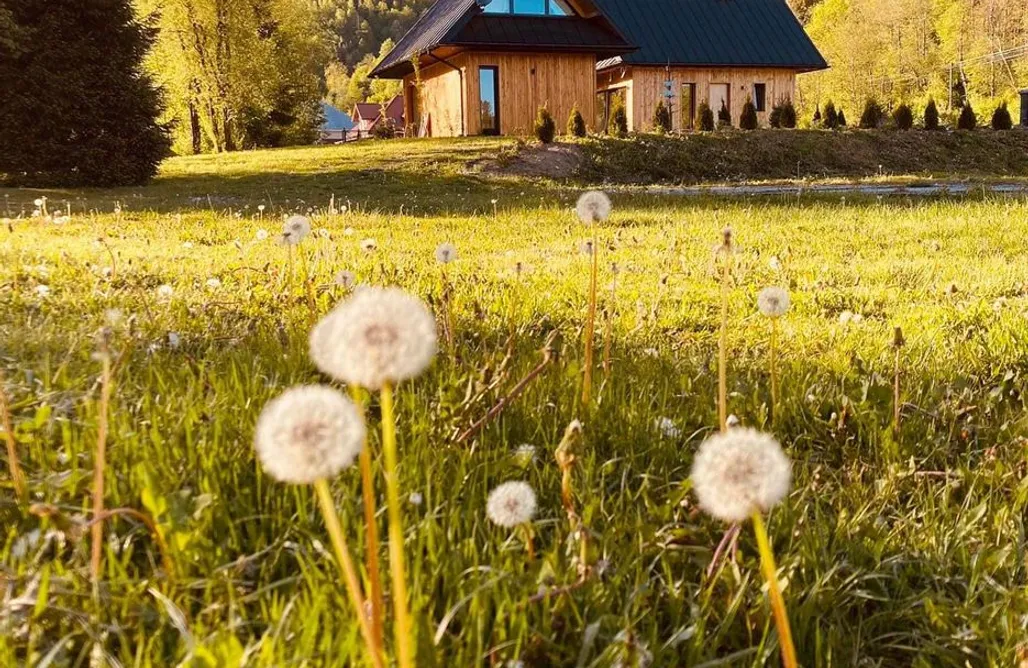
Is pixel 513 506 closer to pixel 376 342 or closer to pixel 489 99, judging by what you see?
pixel 376 342

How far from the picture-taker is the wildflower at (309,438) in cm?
73

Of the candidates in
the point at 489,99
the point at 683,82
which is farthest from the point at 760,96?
the point at 489,99

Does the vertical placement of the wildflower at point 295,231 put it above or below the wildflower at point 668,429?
above

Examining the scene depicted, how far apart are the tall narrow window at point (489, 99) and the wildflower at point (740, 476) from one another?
28034mm

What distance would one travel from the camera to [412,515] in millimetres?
1578

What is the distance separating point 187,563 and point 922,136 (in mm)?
27474

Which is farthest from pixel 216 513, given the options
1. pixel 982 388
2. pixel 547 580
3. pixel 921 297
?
pixel 921 297

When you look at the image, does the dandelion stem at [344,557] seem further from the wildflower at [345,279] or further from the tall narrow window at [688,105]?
the tall narrow window at [688,105]

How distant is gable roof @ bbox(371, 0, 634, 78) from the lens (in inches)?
1021

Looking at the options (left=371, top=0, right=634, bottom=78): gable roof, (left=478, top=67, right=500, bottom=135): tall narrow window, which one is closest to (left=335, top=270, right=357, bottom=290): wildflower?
(left=371, top=0, right=634, bottom=78): gable roof

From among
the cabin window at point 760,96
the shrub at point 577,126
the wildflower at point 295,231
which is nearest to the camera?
the wildflower at point 295,231

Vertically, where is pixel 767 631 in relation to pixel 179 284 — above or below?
below

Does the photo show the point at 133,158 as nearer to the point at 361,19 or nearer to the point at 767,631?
the point at 767,631

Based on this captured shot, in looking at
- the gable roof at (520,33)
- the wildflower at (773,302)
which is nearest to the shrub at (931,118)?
the gable roof at (520,33)
